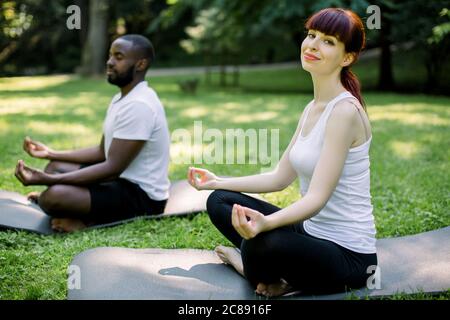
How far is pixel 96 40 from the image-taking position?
19.6 metres

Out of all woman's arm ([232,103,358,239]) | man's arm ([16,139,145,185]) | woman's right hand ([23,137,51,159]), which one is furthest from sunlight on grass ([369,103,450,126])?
woman's arm ([232,103,358,239])

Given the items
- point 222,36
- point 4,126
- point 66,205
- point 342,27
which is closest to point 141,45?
point 66,205

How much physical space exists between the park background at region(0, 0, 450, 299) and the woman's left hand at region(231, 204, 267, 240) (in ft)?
3.10

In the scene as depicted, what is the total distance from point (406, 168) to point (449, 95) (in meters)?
9.30

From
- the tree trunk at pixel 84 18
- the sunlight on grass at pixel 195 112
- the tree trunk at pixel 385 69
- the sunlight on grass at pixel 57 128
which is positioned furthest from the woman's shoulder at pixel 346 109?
the tree trunk at pixel 84 18

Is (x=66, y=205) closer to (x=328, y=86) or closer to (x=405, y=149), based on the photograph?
(x=328, y=86)

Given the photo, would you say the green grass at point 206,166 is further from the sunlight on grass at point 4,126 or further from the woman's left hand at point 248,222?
the woman's left hand at point 248,222

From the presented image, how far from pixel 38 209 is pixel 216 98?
9.59 meters

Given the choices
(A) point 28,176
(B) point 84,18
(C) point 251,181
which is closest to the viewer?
(C) point 251,181

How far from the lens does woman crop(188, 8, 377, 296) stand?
256cm

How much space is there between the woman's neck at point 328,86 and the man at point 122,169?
1747mm

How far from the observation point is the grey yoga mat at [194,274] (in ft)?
9.27

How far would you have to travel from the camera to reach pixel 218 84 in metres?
18.3

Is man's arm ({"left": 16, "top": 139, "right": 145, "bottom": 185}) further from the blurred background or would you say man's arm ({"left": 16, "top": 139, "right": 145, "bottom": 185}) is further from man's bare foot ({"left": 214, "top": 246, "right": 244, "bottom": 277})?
the blurred background
